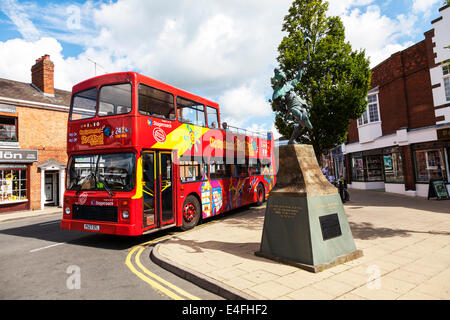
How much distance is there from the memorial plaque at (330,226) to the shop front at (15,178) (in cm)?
1741

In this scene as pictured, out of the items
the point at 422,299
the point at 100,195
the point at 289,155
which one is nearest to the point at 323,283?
the point at 422,299

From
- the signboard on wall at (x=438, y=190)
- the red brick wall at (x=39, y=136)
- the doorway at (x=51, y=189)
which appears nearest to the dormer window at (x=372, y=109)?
the signboard on wall at (x=438, y=190)

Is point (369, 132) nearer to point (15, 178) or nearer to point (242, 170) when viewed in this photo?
point (242, 170)

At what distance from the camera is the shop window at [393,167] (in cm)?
1671

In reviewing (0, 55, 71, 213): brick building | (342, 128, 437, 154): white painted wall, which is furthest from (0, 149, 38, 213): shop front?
(342, 128, 437, 154): white painted wall

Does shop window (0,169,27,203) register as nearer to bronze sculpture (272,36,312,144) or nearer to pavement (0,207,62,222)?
pavement (0,207,62,222)

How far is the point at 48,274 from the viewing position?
4.94 metres

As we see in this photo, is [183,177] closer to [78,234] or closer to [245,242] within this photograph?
[245,242]

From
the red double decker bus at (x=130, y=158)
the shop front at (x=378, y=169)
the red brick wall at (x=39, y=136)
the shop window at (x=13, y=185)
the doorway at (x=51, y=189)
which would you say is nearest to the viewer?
the red double decker bus at (x=130, y=158)

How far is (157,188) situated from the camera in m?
7.19

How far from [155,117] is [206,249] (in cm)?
373

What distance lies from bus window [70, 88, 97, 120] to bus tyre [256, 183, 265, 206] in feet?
29.3

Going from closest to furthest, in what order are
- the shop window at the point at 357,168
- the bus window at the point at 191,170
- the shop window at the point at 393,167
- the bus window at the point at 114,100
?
the bus window at the point at 114,100, the bus window at the point at 191,170, the shop window at the point at 393,167, the shop window at the point at 357,168

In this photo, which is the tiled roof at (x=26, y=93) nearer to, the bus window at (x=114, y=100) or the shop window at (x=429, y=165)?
the bus window at (x=114, y=100)
